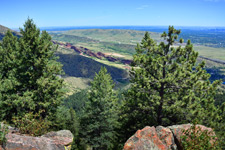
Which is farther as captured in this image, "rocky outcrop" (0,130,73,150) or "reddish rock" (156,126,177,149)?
"reddish rock" (156,126,177,149)

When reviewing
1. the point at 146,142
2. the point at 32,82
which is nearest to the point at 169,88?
the point at 146,142

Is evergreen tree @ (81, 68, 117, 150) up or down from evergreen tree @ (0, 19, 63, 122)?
down

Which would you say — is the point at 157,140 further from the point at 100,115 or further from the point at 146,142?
the point at 100,115

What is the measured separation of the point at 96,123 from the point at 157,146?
58.3 ft

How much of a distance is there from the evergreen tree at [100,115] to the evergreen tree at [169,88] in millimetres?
7577

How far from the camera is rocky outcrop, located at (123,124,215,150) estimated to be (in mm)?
11648

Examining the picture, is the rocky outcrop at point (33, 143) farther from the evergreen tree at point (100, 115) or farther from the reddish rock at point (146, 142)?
the evergreen tree at point (100, 115)

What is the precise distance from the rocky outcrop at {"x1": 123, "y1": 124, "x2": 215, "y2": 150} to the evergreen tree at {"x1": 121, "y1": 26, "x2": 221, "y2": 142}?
5683 millimetres

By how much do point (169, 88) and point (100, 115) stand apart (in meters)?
13.6

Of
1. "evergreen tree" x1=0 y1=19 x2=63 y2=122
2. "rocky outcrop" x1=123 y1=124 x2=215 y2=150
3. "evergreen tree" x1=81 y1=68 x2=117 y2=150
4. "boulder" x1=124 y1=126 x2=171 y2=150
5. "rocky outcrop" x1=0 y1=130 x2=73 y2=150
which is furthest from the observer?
"evergreen tree" x1=81 y1=68 x2=117 y2=150

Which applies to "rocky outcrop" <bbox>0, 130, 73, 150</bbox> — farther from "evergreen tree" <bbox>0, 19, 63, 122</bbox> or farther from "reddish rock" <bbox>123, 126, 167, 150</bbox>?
"evergreen tree" <bbox>0, 19, 63, 122</bbox>

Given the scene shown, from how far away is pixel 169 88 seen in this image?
19.5 meters

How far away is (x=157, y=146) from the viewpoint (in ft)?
38.2

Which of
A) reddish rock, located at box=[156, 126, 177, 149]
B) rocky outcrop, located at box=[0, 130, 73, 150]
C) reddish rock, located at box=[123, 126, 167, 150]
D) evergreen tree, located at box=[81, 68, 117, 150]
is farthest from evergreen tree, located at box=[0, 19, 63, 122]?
reddish rock, located at box=[156, 126, 177, 149]
